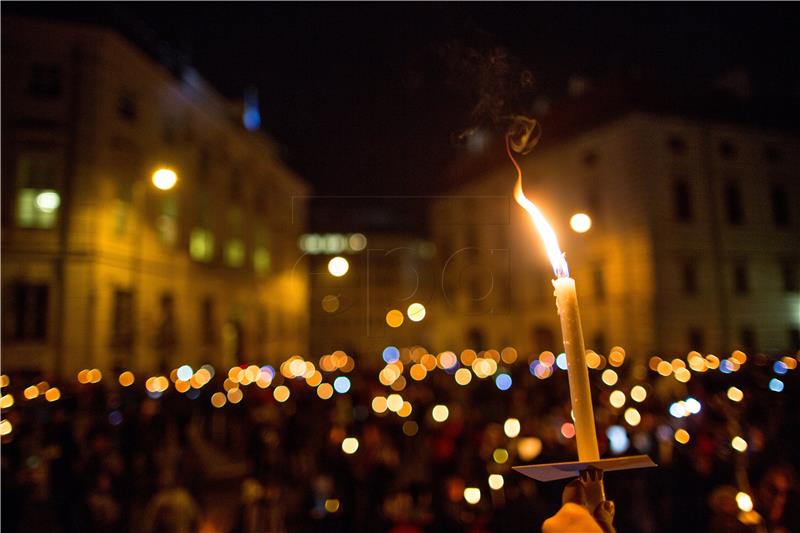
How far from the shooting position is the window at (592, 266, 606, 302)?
24.5m

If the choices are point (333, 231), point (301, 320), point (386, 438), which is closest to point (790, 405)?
point (386, 438)

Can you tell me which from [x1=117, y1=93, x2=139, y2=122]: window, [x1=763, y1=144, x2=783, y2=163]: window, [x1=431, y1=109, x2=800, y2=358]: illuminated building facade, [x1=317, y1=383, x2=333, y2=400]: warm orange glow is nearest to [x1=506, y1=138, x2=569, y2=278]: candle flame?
[x1=317, y1=383, x2=333, y2=400]: warm orange glow

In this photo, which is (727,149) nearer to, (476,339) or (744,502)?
(476,339)

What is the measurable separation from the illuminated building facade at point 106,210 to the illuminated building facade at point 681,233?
11.1 metres

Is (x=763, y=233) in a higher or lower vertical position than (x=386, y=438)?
higher

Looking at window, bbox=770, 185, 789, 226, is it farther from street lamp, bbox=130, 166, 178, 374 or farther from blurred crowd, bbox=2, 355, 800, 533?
street lamp, bbox=130, 166, 178, 374

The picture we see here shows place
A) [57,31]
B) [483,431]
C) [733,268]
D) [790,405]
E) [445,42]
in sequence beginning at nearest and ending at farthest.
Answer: [445,42] < [790,405] < [483,431] < [57,31] < [733,268]

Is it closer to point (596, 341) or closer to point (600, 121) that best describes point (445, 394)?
point (596, 341)

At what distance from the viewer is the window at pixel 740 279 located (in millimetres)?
23812

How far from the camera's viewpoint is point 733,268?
950 inches

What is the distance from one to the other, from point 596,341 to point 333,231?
21.2 meters

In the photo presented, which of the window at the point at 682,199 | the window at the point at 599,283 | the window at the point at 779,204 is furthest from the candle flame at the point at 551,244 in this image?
the window at the point at 779,204

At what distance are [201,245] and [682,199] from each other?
21.4 meters

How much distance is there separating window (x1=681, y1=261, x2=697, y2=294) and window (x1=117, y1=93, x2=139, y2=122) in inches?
880
